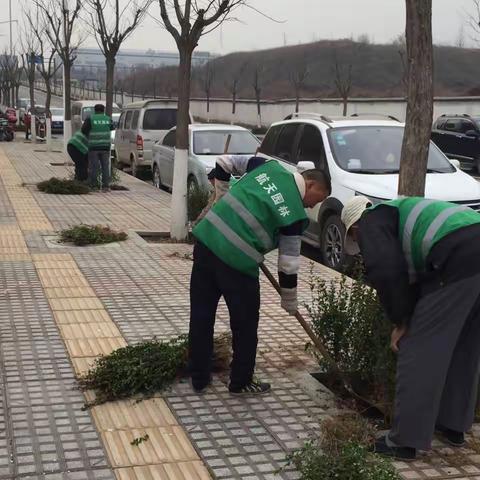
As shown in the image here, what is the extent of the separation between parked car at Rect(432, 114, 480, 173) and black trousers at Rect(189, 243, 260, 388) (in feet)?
56.1

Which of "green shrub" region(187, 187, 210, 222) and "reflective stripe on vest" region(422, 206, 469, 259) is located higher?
"reflective stripe on vest" region(422, 206, 469, 259)

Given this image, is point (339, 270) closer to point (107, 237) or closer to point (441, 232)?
point (107, 237)

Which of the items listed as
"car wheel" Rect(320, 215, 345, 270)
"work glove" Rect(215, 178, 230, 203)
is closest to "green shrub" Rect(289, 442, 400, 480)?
"work glove" Rect(215, 178, 230, 203)

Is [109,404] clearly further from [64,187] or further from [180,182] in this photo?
[64,187]

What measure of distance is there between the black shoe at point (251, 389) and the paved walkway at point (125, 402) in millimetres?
57

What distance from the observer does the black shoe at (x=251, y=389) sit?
14.2 feet

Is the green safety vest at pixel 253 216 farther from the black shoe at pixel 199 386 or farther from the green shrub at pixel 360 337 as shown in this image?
the black shoe at pixel 199 386

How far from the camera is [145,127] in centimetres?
1677

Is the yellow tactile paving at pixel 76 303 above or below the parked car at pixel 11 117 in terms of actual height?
above

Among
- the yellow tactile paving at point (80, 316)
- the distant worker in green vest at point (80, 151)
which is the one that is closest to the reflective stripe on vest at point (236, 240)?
the yellow tactile paving at point (80, 316)

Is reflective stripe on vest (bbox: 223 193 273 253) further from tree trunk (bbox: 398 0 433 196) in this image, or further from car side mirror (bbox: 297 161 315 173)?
car side mirror (bbox: 297 161 315 173)

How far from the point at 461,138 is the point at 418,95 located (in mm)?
17073

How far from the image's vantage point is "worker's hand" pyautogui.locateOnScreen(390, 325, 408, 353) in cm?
356

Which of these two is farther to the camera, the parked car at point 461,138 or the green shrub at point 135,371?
the parked car at point 461,138
